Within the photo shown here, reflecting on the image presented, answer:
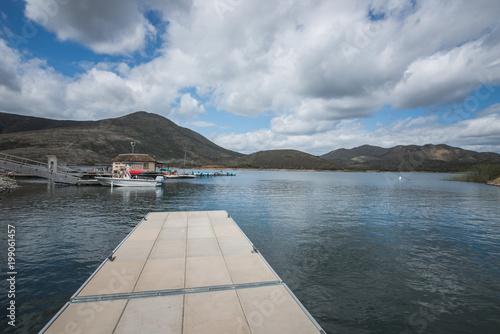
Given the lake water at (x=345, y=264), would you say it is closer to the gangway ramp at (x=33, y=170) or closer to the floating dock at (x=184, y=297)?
the floating dock at (x=184, y=297)

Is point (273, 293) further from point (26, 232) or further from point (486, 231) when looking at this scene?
point (486, 231)

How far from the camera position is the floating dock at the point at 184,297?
4.73 meters

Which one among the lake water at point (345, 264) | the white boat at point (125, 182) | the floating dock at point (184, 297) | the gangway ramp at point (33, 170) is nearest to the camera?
the floating dock at point (184, 297)

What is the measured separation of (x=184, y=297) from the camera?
19.0 feet

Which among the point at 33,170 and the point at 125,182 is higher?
the point at 33,170

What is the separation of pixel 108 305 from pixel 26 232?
13.5m

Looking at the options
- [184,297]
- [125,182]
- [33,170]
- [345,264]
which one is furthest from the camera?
[125,182]

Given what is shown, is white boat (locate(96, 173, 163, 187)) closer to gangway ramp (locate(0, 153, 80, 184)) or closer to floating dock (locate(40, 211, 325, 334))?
gangway ramp (locate(0, 153, 80, 184))

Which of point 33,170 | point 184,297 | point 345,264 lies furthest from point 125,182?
point 184,297

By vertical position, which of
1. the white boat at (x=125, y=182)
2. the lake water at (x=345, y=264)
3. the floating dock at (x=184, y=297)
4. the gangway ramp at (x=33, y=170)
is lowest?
the lake water at (x=345, y=264)

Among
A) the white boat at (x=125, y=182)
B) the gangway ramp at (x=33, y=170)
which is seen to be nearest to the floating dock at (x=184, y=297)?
the gangway ramp at (x=33, y=170)

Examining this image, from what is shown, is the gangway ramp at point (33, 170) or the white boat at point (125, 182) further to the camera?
the white boat at point (125, 182)

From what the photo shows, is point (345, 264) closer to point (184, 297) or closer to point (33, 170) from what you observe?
point (184, 297)

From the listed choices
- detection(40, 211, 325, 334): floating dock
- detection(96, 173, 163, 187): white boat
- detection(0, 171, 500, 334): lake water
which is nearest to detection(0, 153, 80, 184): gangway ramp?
detection(96, 173, 163, 187): white boat
